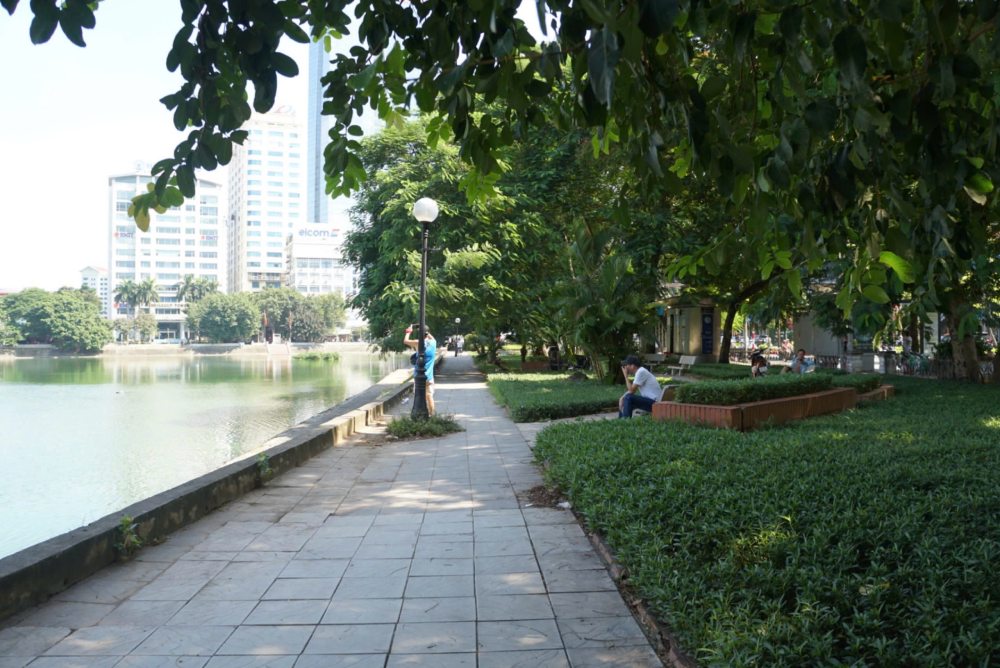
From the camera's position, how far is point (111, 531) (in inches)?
177

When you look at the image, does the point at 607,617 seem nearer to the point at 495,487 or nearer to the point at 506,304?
the point at 495,487

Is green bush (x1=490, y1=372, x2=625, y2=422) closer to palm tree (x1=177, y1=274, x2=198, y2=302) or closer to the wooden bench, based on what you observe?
the wooden bench

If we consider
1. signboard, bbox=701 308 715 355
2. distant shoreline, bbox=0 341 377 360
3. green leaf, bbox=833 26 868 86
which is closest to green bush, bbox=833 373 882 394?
green leaf, bbox=833 26 868 86

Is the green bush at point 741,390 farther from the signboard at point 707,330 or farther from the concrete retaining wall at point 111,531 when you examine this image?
the signboard at point 707,330

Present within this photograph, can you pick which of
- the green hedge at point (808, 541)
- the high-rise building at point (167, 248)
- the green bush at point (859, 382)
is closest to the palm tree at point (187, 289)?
A: the high-rise building at point (167, 248)

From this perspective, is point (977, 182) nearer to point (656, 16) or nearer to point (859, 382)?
point (656, 16)

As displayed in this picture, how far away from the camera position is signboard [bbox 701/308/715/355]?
3188 cm

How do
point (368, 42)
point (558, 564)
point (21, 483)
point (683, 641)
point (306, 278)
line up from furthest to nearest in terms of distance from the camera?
point (306, 278) → point (21, 483) → point (558, 564) → point (368, 42) → point (683, 641)

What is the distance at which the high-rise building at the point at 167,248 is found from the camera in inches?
4865

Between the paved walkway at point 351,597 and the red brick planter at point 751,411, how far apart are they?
3.48m

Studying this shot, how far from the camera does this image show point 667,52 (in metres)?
2.79

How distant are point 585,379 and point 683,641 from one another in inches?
619

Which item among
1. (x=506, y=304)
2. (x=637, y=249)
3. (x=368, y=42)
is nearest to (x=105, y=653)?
(x=368, y=42)

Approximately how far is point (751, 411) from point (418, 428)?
468cm
